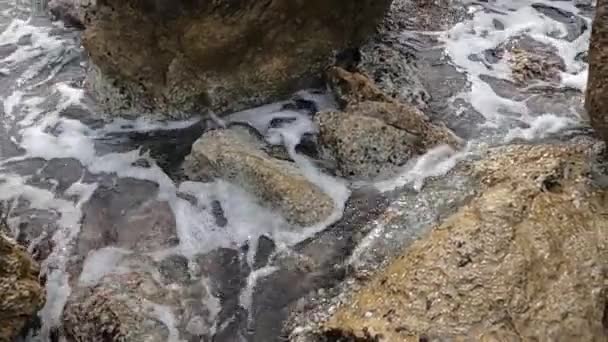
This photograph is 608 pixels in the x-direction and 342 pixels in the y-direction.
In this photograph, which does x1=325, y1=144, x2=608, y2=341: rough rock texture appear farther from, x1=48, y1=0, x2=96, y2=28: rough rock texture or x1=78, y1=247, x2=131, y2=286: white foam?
x1=48, y1=0, x2=96, y2=28: rough rock texture

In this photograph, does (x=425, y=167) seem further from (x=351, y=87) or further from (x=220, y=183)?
(x=220, y=183)

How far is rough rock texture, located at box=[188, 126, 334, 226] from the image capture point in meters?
4.95

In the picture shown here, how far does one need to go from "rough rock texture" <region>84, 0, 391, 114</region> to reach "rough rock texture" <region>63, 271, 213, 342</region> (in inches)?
72.8

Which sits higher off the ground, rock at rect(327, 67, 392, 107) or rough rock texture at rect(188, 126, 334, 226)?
rock at rect(327, 67, 392, 107)

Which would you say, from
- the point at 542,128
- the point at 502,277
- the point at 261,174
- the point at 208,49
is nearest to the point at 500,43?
the point at 542,128

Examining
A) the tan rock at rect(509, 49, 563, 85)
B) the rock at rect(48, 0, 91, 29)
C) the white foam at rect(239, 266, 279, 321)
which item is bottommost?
the white foam at rect(239, 266, 279, 321)

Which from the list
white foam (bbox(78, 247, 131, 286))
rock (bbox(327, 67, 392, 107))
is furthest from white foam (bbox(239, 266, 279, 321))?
rock (bbox(327, 67, 392, 107))

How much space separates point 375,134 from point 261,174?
0.91 m

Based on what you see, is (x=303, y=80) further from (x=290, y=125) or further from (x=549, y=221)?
(x=549, y=221)

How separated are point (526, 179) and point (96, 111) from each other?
11.6 feet

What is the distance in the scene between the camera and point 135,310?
4258mm

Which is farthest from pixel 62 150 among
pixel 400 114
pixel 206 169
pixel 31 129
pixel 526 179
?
pixel 526 179

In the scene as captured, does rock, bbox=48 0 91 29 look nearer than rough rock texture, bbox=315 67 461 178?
No

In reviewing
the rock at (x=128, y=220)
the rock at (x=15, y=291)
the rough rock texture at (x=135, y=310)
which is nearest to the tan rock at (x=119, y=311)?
the rough rock texture at (x=135, y=310)
